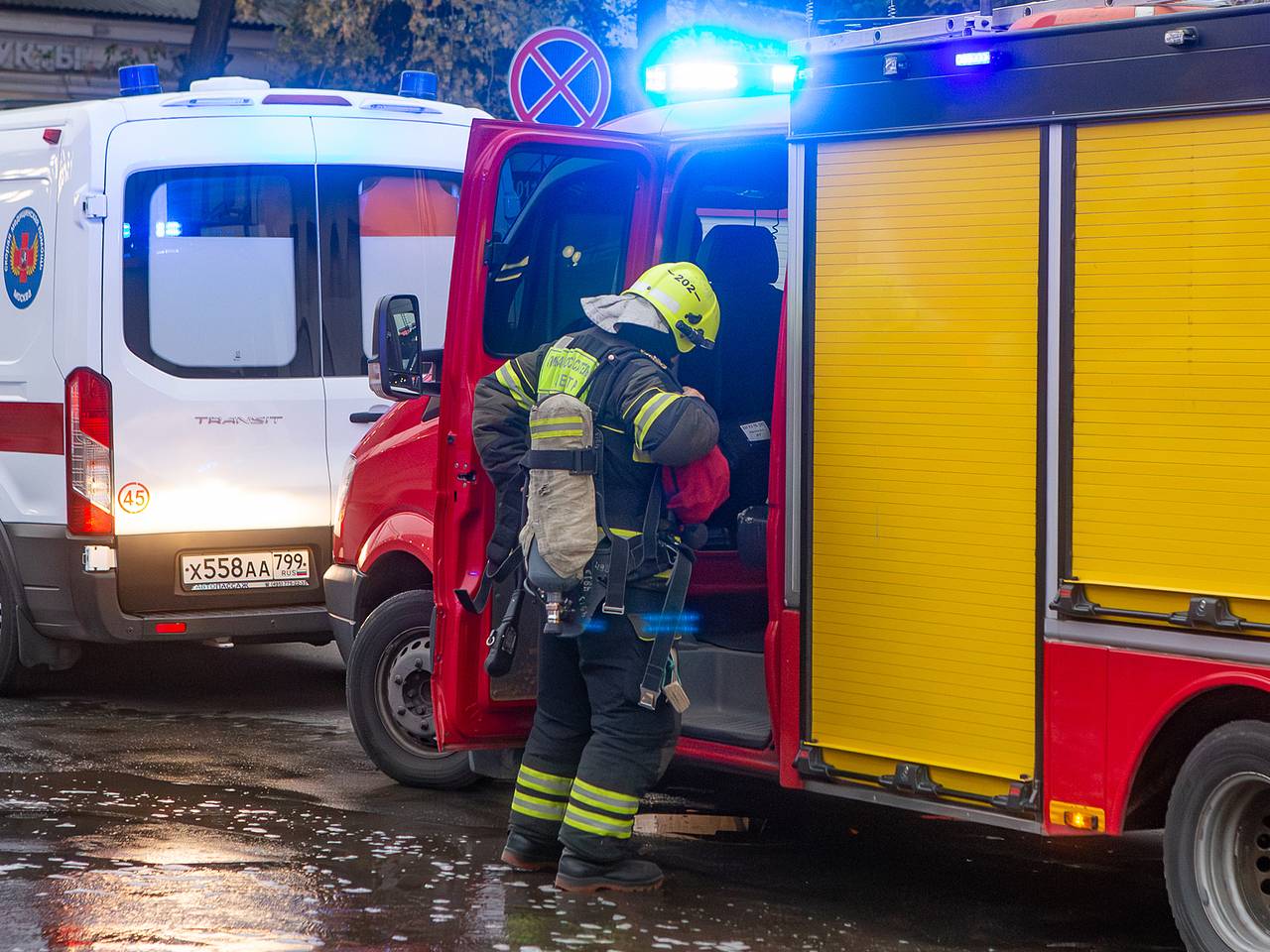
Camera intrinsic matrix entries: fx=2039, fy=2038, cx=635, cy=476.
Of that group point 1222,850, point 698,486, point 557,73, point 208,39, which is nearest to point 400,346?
point 698,486

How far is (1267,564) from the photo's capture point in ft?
15.4

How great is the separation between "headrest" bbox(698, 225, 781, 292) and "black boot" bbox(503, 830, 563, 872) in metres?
1.96

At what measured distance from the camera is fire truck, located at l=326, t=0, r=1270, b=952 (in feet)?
15.9

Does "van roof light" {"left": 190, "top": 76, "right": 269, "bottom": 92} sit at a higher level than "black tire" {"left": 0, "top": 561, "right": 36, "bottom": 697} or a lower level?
higher

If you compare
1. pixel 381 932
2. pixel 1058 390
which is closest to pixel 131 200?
pixel 381 932

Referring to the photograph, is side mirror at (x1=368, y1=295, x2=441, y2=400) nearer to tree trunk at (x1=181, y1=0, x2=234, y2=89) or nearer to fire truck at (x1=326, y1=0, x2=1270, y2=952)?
fire truck at (x1=326, y1=0, x2=1270, y2=952)

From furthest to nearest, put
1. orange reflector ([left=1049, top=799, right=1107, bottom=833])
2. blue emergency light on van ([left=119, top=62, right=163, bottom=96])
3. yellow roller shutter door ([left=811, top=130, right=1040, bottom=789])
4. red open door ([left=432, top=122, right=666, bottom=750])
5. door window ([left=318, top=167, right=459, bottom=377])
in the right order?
blue emergency light on van ([left=119, top=62, right=163, bottom=96]), door window ([left=318, top=167, right=459, bottom=377]), red open door ([left=432, top=122, right=666, bottom=750]), yellow roller shutter door ([left=811, top=130, right=1040, bottom=789]), orange reflector ([left=1049, top=799, right=1107, bottom=833])

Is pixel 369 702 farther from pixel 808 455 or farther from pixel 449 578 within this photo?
pixel 808 455

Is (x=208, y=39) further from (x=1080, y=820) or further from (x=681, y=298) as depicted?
(x=1080, y=820)

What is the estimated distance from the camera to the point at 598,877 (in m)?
5.88

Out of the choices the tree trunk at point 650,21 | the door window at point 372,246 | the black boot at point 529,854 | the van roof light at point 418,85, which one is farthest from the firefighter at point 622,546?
the tree trunk at point 650,21

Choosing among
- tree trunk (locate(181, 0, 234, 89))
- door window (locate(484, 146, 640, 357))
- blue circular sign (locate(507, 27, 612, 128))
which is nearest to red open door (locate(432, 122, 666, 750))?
door window (locate(484, 146, 640, 357))

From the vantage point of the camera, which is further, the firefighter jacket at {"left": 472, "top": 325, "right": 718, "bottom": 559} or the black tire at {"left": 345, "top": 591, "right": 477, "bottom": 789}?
the black tire at {"left": 345, "top": 591, "right": 477, "bottom": 789}

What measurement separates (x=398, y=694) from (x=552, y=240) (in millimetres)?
1855
